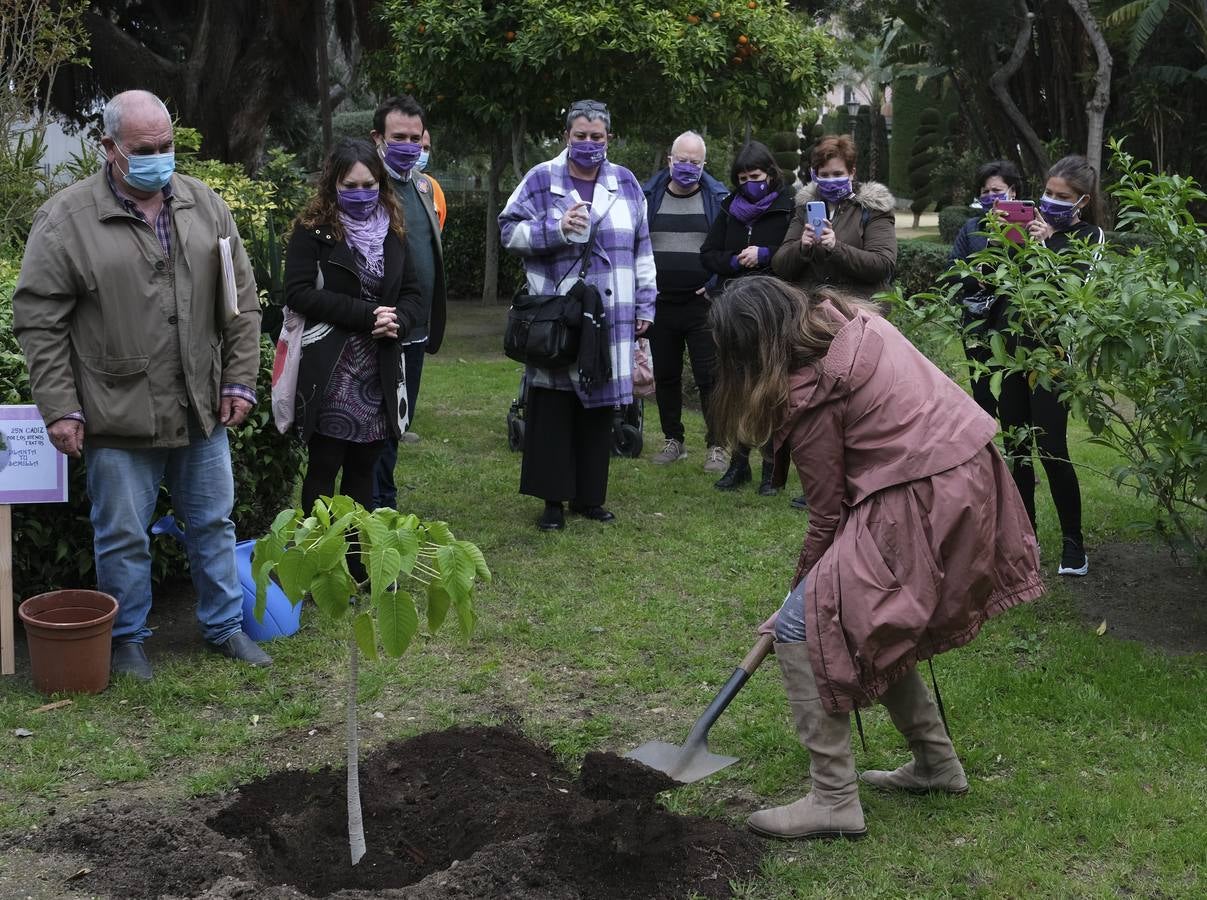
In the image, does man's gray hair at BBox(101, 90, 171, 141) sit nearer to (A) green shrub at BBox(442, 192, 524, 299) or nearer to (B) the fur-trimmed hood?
(B) the fur-trimmed hood

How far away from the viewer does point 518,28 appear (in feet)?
37.9

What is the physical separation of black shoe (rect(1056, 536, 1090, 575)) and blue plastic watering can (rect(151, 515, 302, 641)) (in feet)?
11.4

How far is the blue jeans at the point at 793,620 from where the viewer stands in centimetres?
343

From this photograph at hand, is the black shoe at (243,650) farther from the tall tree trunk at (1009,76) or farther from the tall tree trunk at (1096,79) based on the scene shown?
the tall tree trunk at (1009,76)

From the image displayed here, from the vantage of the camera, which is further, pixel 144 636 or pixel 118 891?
pixel 144 636

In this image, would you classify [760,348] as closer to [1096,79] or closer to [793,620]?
[793,620]

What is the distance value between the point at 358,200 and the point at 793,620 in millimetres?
2806

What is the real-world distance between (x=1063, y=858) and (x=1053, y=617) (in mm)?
Result: 2100

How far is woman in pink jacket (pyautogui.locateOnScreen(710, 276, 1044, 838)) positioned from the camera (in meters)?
3.28

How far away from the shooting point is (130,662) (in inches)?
187

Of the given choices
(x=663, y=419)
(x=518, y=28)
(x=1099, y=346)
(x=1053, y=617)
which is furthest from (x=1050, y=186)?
(x=518, y=28)

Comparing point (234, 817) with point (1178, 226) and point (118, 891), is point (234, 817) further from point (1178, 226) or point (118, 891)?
point (1178, 226)

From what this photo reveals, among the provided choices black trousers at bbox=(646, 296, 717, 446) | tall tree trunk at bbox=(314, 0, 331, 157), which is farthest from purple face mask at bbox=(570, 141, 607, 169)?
tall tree trunk at bbox=(314, 0, 331, 157)

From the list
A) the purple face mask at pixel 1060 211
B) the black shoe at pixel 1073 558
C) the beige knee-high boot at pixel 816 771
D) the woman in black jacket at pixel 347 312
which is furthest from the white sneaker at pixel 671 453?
the beige knee-high boot at pixel 816 771
